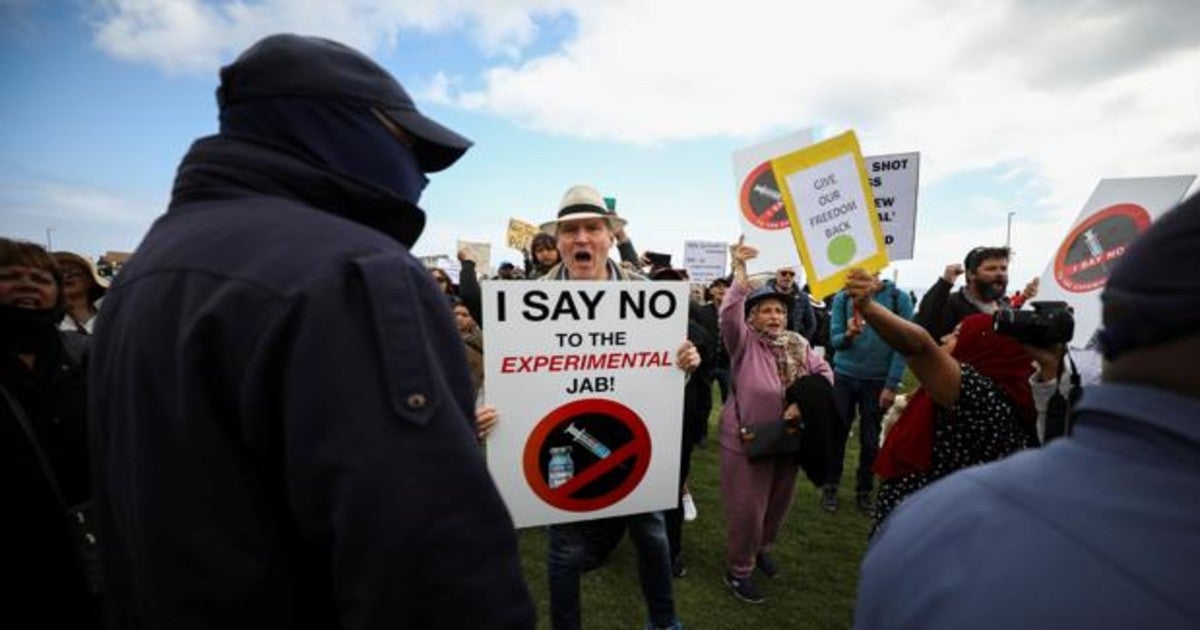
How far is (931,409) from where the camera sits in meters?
2.57

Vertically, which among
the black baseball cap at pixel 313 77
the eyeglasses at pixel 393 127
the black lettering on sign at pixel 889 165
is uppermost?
the black lettering on sign at pixel 889 165

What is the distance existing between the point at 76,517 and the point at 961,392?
3297 millimetres

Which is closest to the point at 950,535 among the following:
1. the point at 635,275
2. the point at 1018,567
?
the point at 1018,567

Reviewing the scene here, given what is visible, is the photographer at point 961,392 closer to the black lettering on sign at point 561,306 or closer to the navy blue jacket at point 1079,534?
the black lettering on sign at point 561,306

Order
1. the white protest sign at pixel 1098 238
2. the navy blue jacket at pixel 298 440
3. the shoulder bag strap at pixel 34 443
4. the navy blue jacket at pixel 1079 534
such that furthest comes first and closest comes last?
the white protest sign at pixel 1098 238, the shoulder bag strap at pixel 34 443, the navy blue jacket at pixel 298 440, the navy blue jacket at pixel 1079 534

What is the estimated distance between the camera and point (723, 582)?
152 inches

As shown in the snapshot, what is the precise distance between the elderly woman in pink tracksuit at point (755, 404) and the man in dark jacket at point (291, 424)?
2706 millimetres

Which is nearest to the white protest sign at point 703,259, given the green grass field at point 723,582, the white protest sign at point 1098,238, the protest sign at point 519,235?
the protest sign at point 519,235

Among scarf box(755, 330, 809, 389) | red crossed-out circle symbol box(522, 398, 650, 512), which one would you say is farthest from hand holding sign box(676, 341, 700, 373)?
scarf box(755, 330, 809, 389)

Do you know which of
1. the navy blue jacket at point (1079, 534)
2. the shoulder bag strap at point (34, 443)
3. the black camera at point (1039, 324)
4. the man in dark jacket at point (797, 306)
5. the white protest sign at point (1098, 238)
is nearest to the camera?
the navy blue jacket at point (1079, 534)

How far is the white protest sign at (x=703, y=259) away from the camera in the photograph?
994cm

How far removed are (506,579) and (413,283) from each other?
47 centimetres

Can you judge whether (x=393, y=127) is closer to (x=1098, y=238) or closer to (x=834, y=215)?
(x=834, y=215)

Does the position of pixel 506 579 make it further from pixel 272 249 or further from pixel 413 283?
pixel 272 249
